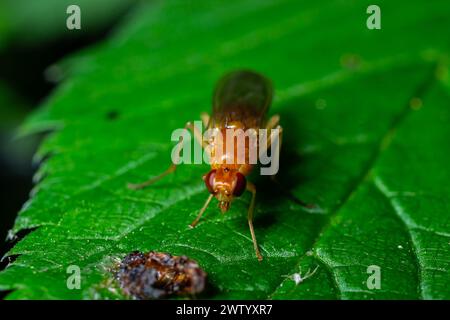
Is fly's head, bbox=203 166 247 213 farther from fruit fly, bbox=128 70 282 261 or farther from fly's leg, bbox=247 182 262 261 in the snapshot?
fly's leg, bbox=247 182 262 261

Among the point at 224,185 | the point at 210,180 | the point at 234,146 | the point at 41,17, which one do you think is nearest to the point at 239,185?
the point at 224,185

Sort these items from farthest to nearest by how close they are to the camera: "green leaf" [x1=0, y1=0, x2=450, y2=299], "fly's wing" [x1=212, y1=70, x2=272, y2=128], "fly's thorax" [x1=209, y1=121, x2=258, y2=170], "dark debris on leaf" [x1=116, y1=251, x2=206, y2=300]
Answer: "fly's wing" [x1=212, y1=70, x2=272, y2=128] → "fly's thorax" [x1=209, y1=121, x2=258, y2=170] → "green leaf" [x1=0, y1=0, x2=450, y2=299] → "dark debris on leaf" [x1=116, y1=251, x2=206, y2=300]

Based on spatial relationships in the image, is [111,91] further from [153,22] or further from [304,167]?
[304,167]

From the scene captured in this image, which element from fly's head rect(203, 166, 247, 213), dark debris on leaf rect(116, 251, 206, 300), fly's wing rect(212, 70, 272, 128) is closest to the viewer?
dark debris on leaf rect(116, 251, 206, 300)

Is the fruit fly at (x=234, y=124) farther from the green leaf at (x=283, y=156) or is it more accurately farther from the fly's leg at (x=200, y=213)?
the green leaf at (x=283, y=156)

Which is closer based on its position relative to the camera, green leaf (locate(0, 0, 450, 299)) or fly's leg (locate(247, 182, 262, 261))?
green leaf (locate(0, 0, 450, 299))

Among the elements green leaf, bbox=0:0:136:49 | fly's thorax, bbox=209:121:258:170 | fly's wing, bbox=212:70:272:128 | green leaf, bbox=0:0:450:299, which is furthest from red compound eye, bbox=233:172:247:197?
green leaf, bbox=0:0:136:49
